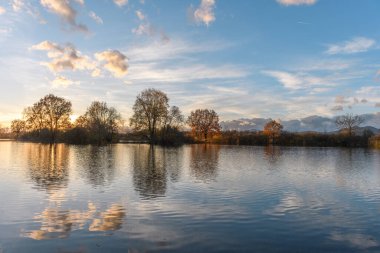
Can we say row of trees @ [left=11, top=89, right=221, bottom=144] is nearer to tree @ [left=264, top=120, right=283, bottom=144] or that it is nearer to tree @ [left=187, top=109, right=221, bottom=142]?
tree @ [left=187, top=109, right=221, bottom=142]

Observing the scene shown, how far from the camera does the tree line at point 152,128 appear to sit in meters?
97.2

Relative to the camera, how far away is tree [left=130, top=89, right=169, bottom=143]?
96.1 metres

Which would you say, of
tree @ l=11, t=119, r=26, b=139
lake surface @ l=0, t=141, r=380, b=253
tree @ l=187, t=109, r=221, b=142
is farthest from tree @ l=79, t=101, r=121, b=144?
lake surface @ l=0, t=141, r=380, b=253

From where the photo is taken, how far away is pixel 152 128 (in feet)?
321

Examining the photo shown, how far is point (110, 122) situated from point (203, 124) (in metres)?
33.1

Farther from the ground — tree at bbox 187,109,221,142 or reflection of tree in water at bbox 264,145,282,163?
tree at bbox 187,109,221,142

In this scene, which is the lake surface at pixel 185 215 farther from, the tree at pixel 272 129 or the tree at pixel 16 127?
the tree at pixel 16 127

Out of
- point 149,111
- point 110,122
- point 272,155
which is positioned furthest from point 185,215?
point 110,122

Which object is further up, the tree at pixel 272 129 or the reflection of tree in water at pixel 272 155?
the tree at pixel 272 129

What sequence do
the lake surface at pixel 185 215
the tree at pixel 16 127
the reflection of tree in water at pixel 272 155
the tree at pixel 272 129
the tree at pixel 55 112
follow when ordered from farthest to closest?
the tree at pixel 16 127, the tree at pixel 272 129, the tree at pixel 55 112, the reflection of tree in water at pixel 272 155, the lake surface at pixel 185 215

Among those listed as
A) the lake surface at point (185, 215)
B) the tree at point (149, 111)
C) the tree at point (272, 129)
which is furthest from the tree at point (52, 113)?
the lake surface at point (185, 215)

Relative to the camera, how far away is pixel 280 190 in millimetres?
20656

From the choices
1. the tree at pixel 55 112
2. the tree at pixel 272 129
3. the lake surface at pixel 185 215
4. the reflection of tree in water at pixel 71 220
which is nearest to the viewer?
the lake surface at pixel 185 215

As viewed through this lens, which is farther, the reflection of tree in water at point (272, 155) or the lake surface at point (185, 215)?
the reflection of tree in water at point (272, 155)
